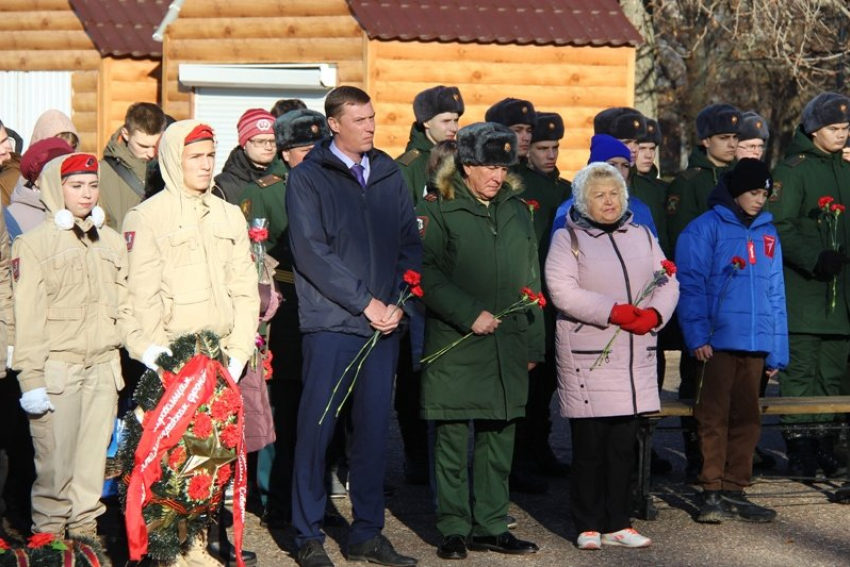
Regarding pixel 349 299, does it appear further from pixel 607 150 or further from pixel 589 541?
pixel 607 150

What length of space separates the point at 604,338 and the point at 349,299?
4.24 ft

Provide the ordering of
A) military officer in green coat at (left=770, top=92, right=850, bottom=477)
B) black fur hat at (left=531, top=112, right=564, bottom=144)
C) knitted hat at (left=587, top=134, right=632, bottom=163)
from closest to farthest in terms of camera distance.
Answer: knitted hat at (left=587, top=134, right=632, bottom=163) < military officer in green coat at (left=770, top=92, right=850, bottom=477) < black fur hat at (left=531, top=112, right=564, bottom=144)

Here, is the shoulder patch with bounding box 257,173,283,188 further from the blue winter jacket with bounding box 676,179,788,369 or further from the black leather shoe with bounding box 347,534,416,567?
the blue winter jacket with bounding box 676,179,788,369

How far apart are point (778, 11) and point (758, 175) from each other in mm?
12741

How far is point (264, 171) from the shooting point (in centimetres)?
841

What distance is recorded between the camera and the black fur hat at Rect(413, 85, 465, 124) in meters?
9.20

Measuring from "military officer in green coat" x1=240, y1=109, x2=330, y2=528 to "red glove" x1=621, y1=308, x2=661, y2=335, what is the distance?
71.4 inches

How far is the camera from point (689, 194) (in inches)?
378

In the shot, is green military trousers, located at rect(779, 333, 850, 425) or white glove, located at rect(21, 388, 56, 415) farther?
green military trousers, located at rect(779, 333, 850, 425)

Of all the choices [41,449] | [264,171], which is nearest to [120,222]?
[264,171]

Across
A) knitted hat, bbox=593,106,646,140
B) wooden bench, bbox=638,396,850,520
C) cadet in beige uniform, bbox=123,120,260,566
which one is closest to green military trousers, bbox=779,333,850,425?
wooden bench, bbox=638,396,850,520

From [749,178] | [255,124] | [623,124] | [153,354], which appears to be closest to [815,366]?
[749,178]

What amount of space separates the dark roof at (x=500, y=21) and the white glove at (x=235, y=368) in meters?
11.0

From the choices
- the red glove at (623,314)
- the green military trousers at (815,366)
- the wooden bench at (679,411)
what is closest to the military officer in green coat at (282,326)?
the red glove at (623,314)
